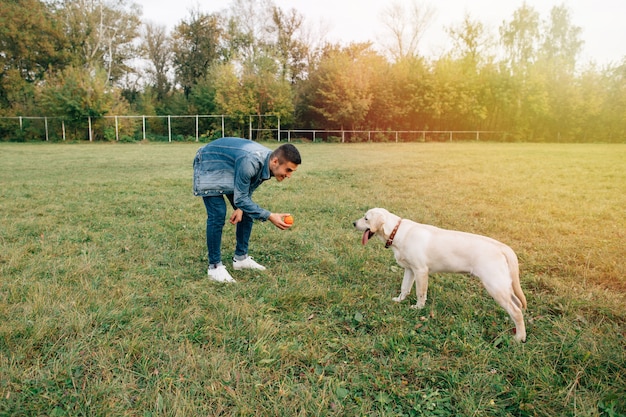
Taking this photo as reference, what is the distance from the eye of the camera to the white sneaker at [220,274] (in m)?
4.70

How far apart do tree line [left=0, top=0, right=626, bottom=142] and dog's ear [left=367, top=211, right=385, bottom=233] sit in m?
37.4

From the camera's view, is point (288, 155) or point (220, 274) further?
point (220, 274)

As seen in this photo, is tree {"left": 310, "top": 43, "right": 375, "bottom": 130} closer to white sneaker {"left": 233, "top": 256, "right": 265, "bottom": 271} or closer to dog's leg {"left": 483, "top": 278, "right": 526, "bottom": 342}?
white sneaker {"left": 233, "top": 256, "right": 265, "bottom": 271}

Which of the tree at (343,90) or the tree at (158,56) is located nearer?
the tree at (343,90)

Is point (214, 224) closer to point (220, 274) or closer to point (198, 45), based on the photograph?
point (220, 274)

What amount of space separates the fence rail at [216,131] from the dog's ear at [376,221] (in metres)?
36.5

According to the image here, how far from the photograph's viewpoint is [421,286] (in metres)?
4.00

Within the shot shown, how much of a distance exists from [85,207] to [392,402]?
773 cm

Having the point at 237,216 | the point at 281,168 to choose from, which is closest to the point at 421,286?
the point at 281,168

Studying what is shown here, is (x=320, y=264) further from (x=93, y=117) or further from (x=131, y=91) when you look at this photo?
(x=131, y=91)

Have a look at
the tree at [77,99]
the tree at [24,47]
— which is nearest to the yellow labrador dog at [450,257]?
the tree at [77,99]

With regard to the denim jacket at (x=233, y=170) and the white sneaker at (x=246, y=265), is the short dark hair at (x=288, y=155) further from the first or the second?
the white sneaker at (x=246, y=265)

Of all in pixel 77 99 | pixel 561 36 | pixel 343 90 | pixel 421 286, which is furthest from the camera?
pixel 561 36

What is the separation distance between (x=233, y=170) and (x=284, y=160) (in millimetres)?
664
